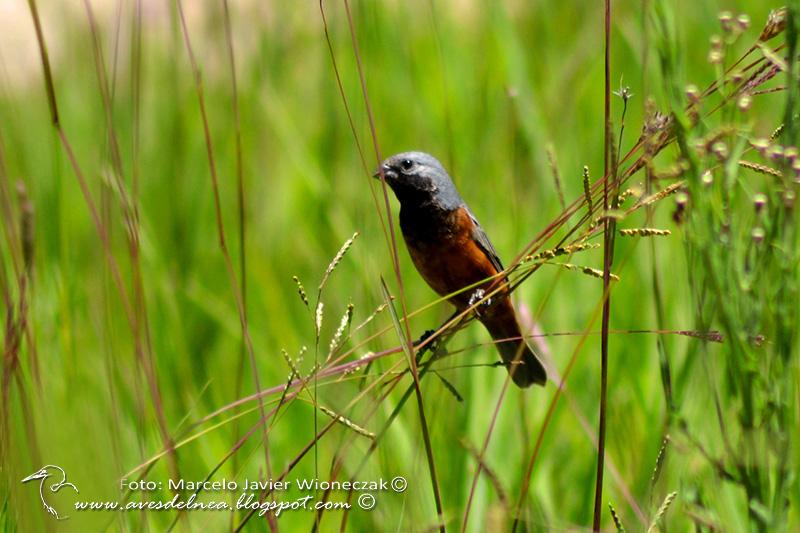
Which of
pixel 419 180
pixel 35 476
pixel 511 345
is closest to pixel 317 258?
pixel 419 180

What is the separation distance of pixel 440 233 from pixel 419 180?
199 mm

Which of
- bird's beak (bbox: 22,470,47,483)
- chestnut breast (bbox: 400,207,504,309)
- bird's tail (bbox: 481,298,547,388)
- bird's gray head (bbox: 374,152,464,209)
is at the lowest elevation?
bird's tail (bbox: 481,298,547,388)

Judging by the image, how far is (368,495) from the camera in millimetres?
2254

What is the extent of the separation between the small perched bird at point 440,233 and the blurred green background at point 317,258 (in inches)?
4.7

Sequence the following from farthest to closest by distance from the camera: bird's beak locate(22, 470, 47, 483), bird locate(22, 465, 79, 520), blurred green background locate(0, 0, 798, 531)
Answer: blurred green background locate(0, 0, 798, 531), bird locate(22, 465, 79, 520), bird's beak locate(22, 470, 47, 483)

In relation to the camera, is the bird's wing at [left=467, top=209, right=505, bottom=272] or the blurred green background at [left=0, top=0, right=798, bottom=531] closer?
the blurred green background at [left=0, top=0, right=798, bottom=531]

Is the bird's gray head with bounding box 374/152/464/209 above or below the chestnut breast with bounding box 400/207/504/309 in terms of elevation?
above

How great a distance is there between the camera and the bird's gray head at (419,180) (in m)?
3.43

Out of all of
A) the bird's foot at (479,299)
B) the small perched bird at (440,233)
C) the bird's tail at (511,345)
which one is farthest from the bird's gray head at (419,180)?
the bird's foot at (479,299)

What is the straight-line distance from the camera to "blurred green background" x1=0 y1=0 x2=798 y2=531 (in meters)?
2.15

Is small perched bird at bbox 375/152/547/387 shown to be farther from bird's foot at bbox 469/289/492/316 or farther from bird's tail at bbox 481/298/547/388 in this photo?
bird's foot at bbox 469/289/492/316

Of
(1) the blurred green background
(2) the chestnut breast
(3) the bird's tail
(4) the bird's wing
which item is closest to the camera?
(1) the blurred green background

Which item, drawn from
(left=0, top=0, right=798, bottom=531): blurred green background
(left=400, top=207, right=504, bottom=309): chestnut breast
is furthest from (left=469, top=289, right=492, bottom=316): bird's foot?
(left=400, top=207, right=504, bottom=309): chestnut breast

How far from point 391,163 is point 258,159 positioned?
5.50 ft
